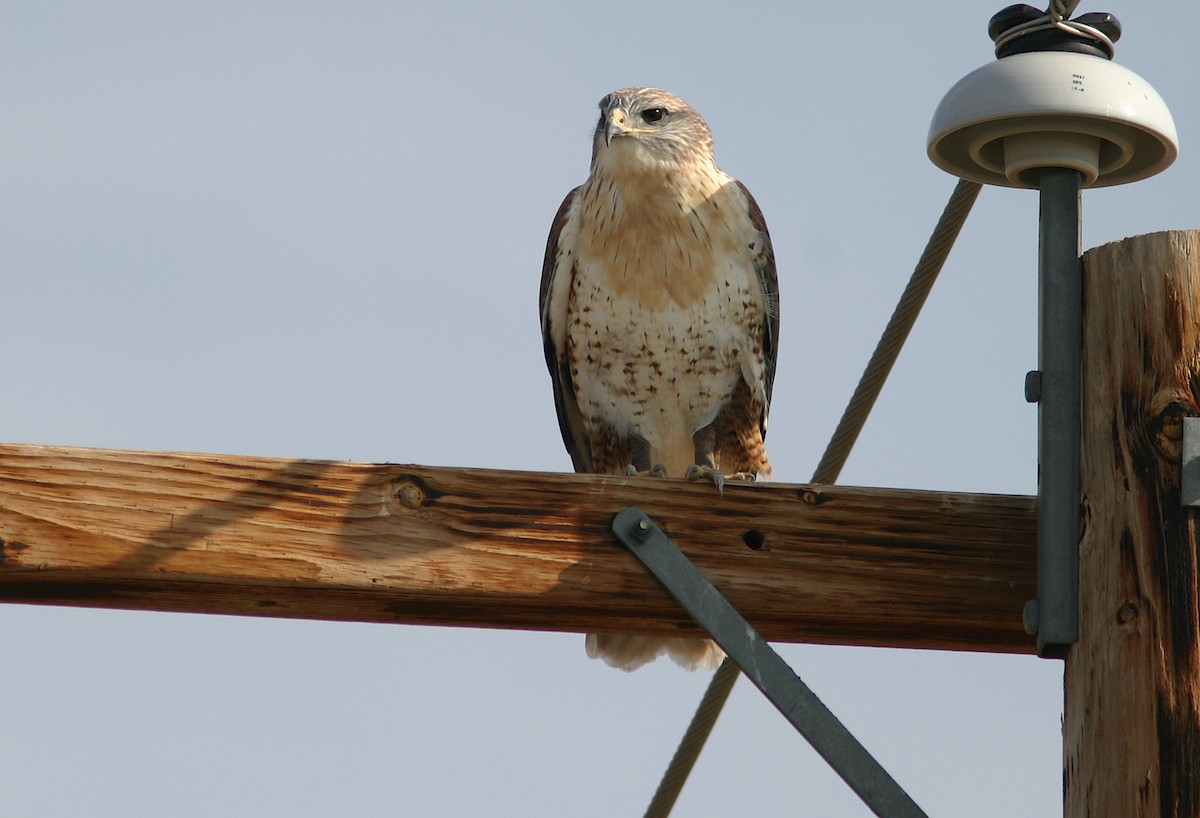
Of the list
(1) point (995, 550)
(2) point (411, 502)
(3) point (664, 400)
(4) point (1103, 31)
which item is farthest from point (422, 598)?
(3) point (664, 400)

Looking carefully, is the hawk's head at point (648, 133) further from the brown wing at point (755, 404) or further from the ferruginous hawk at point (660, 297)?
the brown wing at point (755, 404)

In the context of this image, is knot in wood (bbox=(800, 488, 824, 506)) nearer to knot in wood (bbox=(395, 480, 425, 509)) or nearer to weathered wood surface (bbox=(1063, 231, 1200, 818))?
weathered wood surface (bbox=(1063, 231, 1200, 818))

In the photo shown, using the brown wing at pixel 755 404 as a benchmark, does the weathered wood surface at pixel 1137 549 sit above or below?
below

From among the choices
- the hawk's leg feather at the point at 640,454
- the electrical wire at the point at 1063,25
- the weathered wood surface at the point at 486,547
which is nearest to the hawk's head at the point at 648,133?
the hawk's leg feather at the point at 640,454

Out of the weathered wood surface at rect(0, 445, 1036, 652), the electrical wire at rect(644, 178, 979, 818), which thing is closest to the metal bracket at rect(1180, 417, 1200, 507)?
the weathered wood surface at rect(0, 445, 1036, 652)

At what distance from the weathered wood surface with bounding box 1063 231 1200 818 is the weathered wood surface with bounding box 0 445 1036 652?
0.31 meters

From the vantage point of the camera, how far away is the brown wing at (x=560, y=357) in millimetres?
5023

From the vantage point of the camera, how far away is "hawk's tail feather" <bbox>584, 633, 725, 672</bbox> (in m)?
3.79

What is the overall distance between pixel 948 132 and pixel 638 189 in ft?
7.63

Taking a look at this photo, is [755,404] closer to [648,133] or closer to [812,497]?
[648,133]

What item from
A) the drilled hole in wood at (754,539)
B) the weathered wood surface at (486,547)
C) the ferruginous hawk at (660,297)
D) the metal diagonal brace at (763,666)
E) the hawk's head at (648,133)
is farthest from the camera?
the hawk's head at (648,133)

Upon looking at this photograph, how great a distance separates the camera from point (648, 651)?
383 cm

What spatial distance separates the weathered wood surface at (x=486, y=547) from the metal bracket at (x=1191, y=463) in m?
0.39

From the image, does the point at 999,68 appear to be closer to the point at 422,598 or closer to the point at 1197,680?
the point at 1197,680
